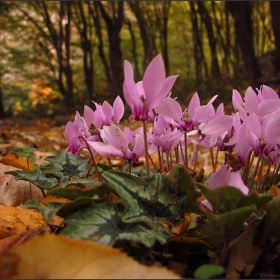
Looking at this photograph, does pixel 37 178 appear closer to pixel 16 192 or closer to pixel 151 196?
pixel 16 192

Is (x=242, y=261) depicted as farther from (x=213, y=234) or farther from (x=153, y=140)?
(x=153, y=140)

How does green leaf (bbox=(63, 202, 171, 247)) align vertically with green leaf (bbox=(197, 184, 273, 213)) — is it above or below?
below

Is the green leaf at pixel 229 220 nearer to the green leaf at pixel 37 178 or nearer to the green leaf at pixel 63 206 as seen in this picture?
the green leaf at pixel 63 206

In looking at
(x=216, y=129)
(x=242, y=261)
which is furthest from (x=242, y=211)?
(x=216, y=129)

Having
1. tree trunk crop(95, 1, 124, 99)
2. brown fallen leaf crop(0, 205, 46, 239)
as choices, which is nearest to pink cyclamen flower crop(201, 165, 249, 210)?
brown fallen leaf crop(0, 205, 46, 239)

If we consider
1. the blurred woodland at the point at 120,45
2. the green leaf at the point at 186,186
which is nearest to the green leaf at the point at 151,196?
the green leaf at the point at 186,186

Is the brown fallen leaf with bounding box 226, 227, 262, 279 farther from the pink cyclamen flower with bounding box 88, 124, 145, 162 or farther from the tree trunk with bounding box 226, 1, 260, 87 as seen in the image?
the tree trunk with bounding box 226, 1, 260, 87
